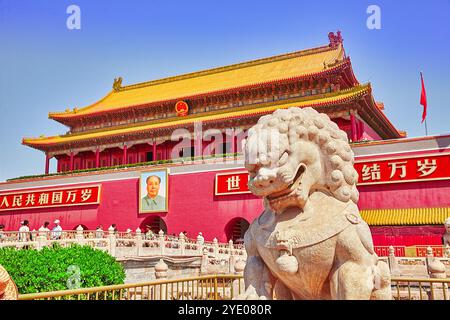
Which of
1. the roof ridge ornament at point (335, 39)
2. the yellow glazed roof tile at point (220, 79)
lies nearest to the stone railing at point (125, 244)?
the yellow glazed roof tile at point (220, 79)

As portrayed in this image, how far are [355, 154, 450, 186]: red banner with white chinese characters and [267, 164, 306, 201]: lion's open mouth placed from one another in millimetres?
12877

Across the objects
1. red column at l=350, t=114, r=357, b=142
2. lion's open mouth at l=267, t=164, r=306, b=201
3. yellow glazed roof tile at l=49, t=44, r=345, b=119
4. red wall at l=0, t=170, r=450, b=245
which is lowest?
lion's open mouth at l=267, t=164, r=306, b=201

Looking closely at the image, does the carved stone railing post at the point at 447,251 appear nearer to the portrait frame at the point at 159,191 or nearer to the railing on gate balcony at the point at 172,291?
the railing on gate balcony at the point at 172,291

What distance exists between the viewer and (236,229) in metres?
19.7

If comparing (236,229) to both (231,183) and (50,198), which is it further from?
(50,198)

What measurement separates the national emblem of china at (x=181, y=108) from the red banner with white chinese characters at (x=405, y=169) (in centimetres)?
995

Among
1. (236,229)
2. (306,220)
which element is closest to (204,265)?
(236,229)

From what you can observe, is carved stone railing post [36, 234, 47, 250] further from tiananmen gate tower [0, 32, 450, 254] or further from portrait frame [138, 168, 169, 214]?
portrait frame [138, 168, 169, 214]

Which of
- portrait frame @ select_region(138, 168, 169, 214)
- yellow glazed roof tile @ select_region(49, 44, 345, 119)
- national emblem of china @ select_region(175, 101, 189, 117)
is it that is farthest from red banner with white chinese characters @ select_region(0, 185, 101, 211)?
national emblem of china @ select_region(175, 101, 189, 117)

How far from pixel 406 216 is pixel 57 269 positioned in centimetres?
1130

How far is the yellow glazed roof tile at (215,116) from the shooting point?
1753cm

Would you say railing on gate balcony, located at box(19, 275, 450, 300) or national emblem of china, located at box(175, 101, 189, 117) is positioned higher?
national emblem of china, located at box(175, 101, 189, 117)

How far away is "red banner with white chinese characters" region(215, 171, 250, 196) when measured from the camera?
17641mm
